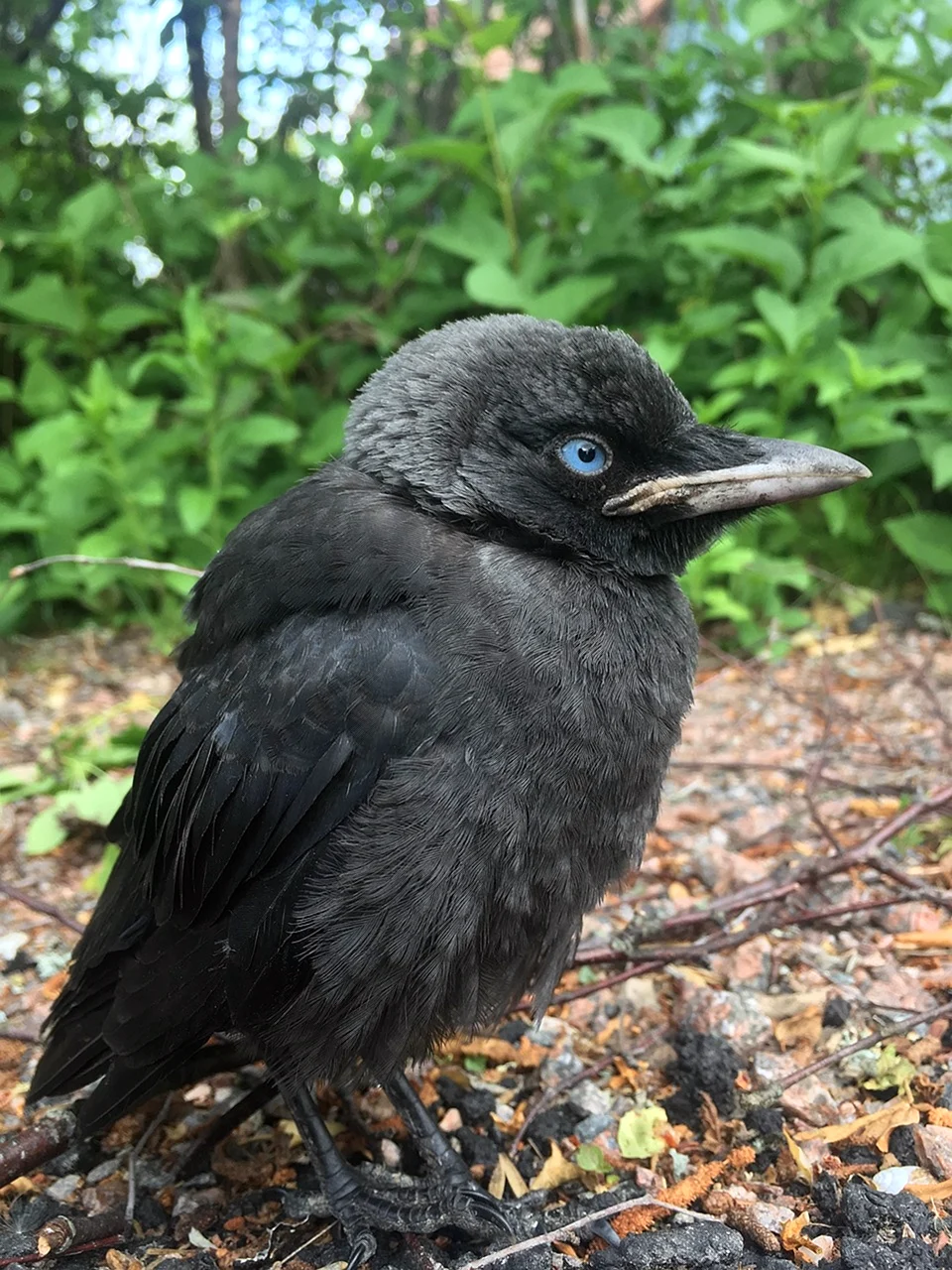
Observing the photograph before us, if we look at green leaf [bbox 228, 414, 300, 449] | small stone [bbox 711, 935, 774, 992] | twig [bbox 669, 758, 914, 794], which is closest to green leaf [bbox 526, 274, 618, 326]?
green leaf [bbox 228, 414, 300, 449]

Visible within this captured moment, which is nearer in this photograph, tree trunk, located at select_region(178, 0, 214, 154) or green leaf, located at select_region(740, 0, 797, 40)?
green leaf, located at select_region(740, 0, 797, 40)

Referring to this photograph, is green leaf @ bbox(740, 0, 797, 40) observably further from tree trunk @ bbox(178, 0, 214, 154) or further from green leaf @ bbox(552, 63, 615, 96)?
tree trunk @ bbox(178, 0, 214, 154)

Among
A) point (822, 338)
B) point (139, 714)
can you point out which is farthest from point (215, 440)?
point (822, 338)

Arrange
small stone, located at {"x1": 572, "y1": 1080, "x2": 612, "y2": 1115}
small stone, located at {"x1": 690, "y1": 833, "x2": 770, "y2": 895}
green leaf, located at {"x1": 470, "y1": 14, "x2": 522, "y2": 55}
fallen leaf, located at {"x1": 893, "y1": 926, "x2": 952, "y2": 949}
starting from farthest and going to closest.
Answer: green leaf, located at {"x1": 470, "y1": 14, "x2": 522, "y2": 55}, small stone, located at {"x1": 690, "y1": 833, "x2": 770, "y2": 895}, fallen leaf, located at {"x1": 893, "y1": 926, "x2": 952, "y2": 949}, small stone, located at {"x1": 572, "y1": 1080, "x2": 612, "y2": 1115}

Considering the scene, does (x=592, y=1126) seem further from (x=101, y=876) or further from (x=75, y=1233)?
(x=101, y=876)

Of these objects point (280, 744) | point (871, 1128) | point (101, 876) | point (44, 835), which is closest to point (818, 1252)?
point (871, 1128)

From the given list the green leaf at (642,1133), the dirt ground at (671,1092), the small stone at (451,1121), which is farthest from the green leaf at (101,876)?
the green leaf at (642,1133)

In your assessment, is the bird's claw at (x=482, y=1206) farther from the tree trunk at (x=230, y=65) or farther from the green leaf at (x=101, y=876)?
the tree trunk at (x=230, y=65)
